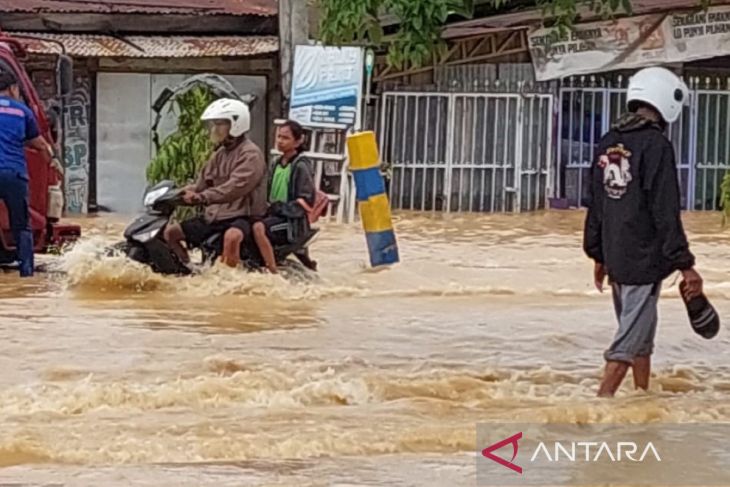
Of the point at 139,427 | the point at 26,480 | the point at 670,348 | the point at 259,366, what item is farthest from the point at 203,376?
the point at 670,348

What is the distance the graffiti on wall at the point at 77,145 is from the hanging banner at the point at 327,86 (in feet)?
→ 9.52

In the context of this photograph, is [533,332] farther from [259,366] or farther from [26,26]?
[26,26]

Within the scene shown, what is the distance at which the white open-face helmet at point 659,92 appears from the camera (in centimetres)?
712

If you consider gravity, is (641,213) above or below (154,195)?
above

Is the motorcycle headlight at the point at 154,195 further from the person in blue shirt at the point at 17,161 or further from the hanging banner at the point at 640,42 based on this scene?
the hanging banner at the point at 640,42

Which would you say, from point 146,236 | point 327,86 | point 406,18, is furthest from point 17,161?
point 327,86

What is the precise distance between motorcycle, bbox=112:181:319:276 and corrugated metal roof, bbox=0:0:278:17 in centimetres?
854

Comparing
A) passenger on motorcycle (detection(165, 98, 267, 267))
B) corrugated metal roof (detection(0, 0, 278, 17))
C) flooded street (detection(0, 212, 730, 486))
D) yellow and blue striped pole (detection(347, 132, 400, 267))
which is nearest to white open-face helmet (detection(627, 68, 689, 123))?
flooded street (detection(0, 212, 730, 486))

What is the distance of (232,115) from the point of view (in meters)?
11.3

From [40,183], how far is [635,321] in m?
6.87

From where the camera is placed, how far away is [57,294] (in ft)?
37.3

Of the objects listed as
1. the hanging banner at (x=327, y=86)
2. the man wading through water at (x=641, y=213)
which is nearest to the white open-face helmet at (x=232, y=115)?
the man wading through water at (x=641, y=213)

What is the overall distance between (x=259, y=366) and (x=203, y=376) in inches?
16.6

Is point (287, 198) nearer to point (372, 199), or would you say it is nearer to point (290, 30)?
point (372, 199)
